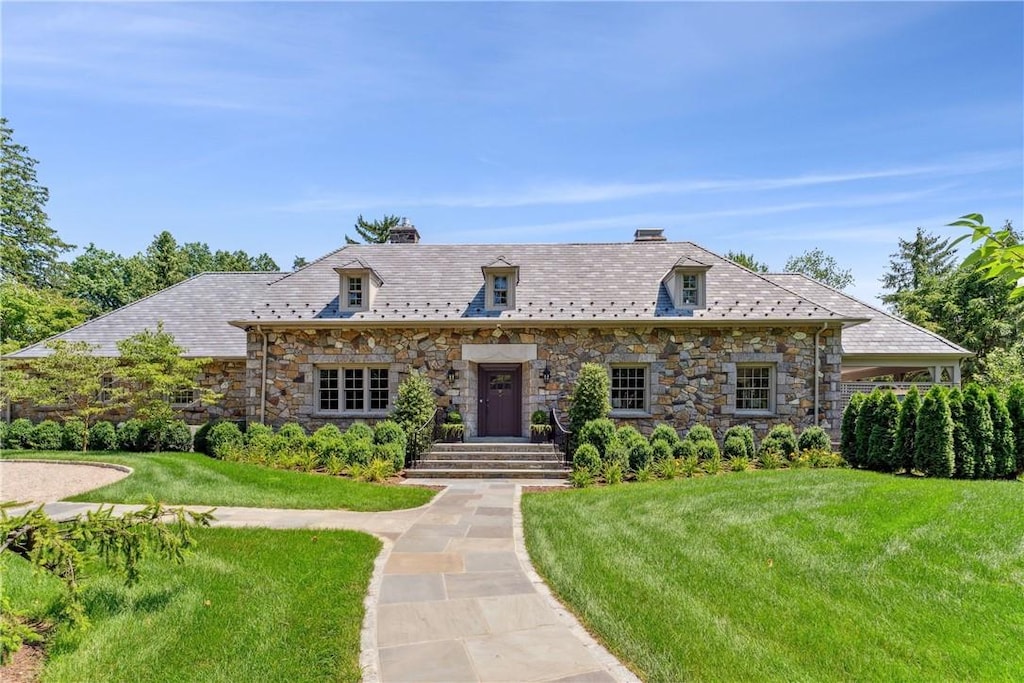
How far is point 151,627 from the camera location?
4297mm

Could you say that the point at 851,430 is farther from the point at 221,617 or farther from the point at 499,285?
the point at 221,617

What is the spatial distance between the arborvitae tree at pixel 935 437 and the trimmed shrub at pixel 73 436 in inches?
823

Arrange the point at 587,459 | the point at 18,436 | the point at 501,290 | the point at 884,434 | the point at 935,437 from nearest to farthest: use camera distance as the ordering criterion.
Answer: the point at 935,437 < the point at 884,434 < the point at 587,459 < the point at 501,290 < the point at 18,436

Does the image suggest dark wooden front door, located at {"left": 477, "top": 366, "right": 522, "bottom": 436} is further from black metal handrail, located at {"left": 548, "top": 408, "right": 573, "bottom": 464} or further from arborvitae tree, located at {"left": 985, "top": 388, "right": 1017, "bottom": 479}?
arborvitae tree, located at {"left": 985, "top": 388, "right": 1017, "bottom": 479}

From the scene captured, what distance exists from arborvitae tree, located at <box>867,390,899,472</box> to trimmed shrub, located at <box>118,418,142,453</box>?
1840 centimetres

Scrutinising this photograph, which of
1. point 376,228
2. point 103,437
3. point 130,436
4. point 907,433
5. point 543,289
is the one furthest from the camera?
point 376,228

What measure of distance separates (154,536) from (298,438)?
9702 mm

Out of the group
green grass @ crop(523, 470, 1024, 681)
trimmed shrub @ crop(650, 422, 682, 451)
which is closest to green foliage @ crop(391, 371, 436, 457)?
green grass @ crop(523, 470, 1024, 681)

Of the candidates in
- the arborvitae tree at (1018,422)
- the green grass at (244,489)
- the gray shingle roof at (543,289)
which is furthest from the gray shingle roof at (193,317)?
the arborvitae tree at (1018,422)

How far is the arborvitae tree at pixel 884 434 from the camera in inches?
426

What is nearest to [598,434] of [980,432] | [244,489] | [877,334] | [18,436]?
[980,432]

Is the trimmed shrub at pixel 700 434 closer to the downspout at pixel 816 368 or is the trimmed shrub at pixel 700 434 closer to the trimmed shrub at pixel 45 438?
the downspout at pixel 816 368

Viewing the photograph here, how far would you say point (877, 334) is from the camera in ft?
55.0

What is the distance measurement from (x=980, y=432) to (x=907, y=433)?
3.63 feet
